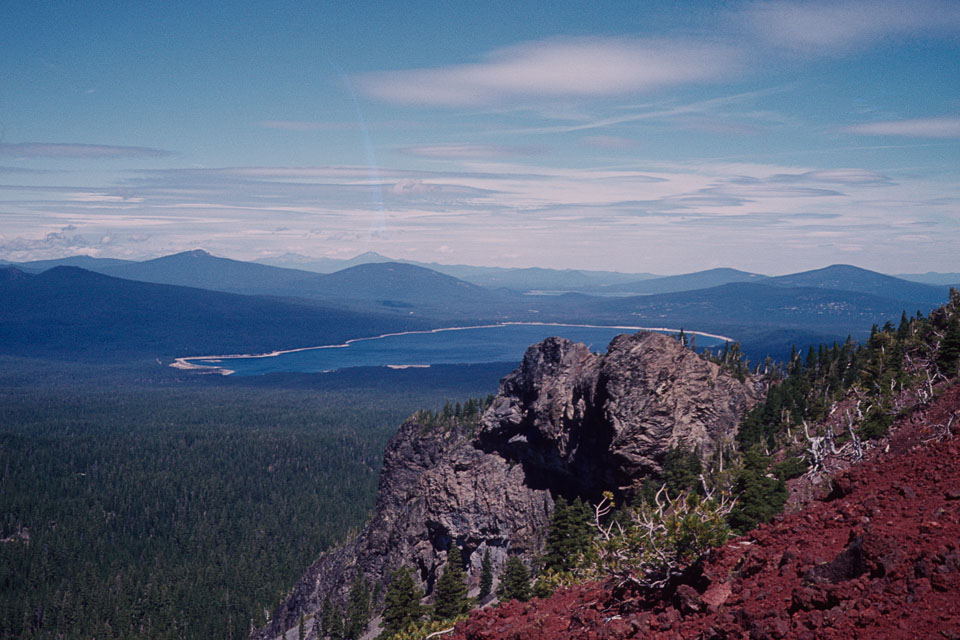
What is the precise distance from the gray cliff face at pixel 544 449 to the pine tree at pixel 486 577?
1149mm

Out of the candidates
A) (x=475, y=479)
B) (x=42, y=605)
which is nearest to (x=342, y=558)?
(x=475, y=479)

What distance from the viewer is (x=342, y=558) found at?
287ft

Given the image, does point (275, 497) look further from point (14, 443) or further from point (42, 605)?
point (14, 443)

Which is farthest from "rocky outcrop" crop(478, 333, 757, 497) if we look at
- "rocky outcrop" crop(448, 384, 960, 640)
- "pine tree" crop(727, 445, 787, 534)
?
"rocky outcrop" crop(448, 384, 960, 640)

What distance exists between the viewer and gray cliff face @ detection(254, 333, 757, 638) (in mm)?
52406

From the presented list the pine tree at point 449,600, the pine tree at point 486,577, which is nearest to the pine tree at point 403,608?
the pine tree at point 449,600

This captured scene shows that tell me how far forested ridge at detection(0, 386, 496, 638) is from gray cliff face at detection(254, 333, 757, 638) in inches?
1235

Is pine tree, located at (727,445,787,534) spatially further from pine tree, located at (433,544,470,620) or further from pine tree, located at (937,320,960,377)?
pine tree, located at (433,544,470,620)

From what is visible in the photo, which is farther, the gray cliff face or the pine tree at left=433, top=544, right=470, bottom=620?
the gray cliff face

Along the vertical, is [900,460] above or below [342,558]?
above

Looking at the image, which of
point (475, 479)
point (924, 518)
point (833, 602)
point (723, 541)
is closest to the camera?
point (833, 602)

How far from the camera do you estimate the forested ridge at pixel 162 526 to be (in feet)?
346

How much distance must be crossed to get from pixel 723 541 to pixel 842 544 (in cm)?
222

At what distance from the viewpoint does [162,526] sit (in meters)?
146
